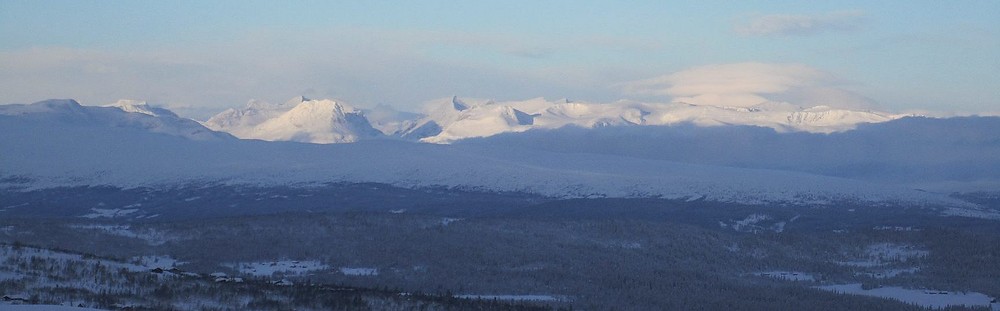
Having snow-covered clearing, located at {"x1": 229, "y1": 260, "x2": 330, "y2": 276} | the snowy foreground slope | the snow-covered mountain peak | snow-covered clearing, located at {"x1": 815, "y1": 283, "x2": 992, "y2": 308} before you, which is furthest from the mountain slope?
snow-covered clearing, located at {"x1": 815, "y1": 283, "x2": 992, "y2": 308}

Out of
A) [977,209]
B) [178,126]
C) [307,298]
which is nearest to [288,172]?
[977,209]

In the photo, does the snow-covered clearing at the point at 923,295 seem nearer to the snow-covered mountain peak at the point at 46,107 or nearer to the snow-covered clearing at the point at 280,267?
the snow-covered clearing at the point at 280,267

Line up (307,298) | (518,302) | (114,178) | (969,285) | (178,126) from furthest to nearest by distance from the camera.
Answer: (178,126) → (114,178) → (969,285) → (518,302) → (307,298)

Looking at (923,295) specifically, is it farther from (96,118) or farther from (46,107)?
(96,118)

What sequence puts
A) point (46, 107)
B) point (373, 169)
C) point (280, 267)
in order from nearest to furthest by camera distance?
point (280, 267) < point (373, 169) < point (46, 107)

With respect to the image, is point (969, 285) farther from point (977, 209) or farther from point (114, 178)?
point (114, 178)

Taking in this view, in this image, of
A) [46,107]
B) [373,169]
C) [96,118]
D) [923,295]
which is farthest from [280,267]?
[96,118]

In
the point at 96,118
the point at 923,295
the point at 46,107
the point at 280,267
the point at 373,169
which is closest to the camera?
the point at 923,295

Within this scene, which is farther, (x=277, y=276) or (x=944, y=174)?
(x=944, y=174)
